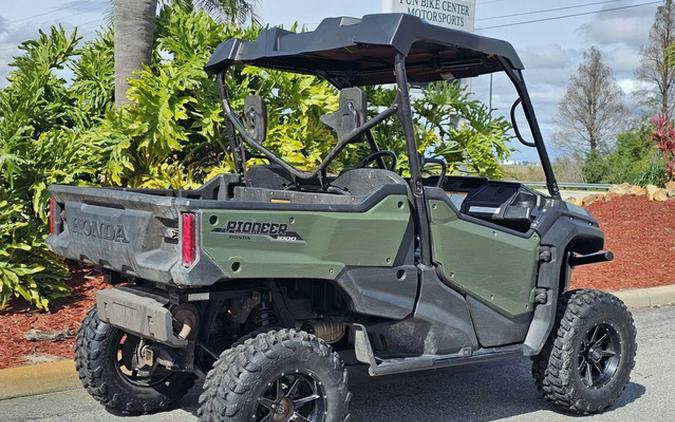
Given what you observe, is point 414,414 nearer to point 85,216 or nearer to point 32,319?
point 85,216

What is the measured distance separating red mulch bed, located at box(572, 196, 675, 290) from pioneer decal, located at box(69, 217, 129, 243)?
5.73 m

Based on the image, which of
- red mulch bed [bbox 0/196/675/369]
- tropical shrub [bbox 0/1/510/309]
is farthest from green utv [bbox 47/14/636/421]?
tropical shrub [bbox 0/1/510/309]

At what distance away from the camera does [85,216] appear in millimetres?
4289

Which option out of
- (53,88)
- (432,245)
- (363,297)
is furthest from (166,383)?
(53,88)

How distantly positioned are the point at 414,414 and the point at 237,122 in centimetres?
203

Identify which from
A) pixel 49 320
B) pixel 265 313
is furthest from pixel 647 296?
pixel 49 320

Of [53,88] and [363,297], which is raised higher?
[53,88]

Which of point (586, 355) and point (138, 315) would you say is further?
point (586, 355)

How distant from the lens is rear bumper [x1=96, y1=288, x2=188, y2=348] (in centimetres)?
383

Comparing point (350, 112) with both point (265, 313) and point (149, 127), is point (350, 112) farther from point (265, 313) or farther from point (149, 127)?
point (149, 127)

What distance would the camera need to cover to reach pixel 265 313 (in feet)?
13.9

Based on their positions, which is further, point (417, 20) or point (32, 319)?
point (32, 319)

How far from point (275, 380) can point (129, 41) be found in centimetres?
488

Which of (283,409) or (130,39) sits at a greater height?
(130,39)
